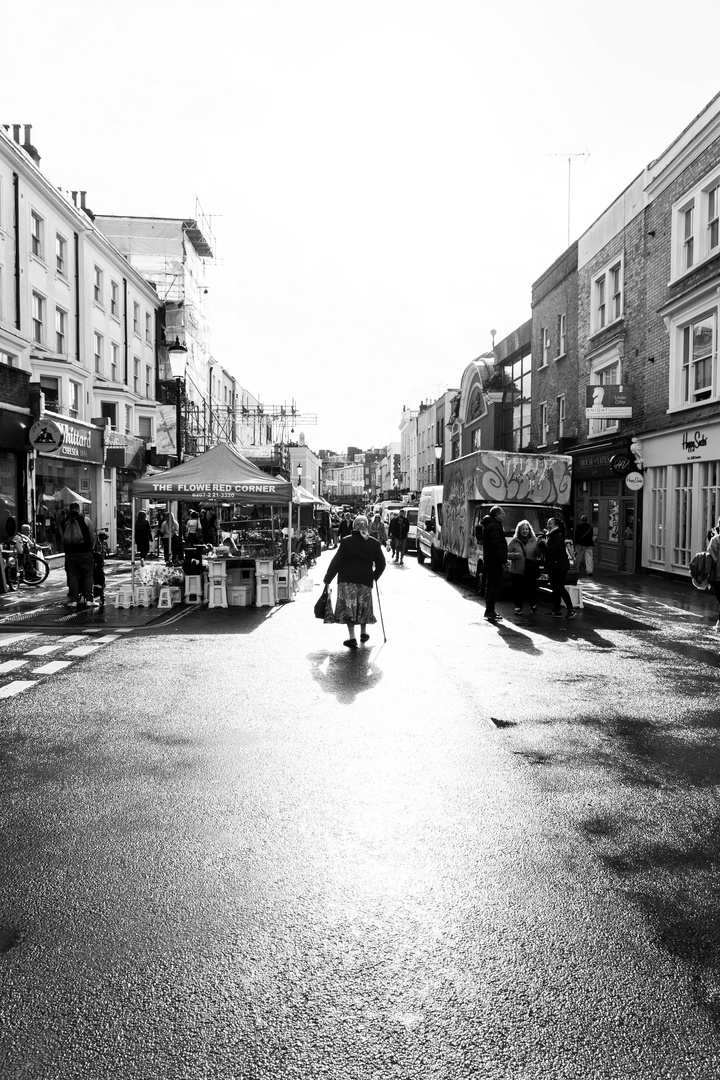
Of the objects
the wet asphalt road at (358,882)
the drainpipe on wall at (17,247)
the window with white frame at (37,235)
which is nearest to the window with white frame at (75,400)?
the drainpipe on wall at (17,247)

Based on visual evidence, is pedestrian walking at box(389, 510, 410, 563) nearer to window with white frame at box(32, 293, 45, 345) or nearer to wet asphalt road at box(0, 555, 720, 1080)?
window with white frame at box(32, 293, 45, 345)

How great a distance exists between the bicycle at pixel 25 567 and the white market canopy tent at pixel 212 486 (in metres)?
4.06

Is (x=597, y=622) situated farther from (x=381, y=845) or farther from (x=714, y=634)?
(x=381, y=845)

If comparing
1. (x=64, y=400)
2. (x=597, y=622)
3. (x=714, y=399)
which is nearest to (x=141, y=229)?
(x=64, y=400)

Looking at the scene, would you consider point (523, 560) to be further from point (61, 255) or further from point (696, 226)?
point (61, 255)

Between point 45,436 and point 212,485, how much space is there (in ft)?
28.9

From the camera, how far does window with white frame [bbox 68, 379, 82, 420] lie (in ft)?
91.0

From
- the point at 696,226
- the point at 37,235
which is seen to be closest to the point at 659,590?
the point at 696,226

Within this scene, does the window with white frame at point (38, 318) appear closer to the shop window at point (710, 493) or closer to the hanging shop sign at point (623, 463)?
the hanging shop sign at point (623, 463)

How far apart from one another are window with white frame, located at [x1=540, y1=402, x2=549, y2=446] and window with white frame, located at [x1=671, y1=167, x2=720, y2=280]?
38.3ft

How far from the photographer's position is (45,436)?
22.1 m

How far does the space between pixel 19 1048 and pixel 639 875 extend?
2892 mm

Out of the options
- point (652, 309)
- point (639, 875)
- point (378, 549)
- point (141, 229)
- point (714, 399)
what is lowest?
point (639, 875)

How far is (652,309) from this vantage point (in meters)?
22.6
